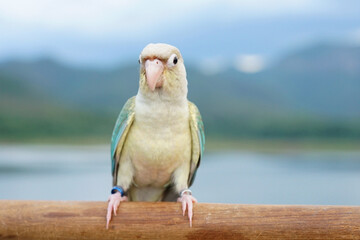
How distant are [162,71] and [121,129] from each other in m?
0.35

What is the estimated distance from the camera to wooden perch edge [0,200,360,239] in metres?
1.56

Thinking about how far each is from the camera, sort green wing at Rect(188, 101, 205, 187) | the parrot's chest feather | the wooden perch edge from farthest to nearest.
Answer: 1. green wing at Rect(188, 101, 205, 187)
2. the parrot's chest feather
3. the wooden perch edge

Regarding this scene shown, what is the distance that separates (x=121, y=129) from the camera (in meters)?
1.81

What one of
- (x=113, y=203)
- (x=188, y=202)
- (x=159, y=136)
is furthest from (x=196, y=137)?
(x=113, y=203)

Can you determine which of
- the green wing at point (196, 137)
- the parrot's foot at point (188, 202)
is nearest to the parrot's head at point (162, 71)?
the green wing at point (196, 137)

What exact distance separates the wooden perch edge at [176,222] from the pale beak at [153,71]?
1.63ft

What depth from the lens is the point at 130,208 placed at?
5.40 feet

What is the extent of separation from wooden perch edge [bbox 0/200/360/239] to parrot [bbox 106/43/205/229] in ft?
0.17

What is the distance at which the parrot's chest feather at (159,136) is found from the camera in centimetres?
175

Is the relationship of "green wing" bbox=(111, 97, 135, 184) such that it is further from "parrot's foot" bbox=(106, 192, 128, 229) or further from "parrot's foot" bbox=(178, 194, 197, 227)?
"parrot's foot" bbox=(178, 194, 197, 227)

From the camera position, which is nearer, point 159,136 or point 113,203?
point 113,203

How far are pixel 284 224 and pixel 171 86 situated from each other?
723 mm

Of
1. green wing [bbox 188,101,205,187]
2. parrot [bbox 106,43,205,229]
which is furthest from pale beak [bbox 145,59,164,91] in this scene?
green wing [bbox 188,101,205,187]

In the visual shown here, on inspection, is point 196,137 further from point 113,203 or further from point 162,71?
point 113,203
